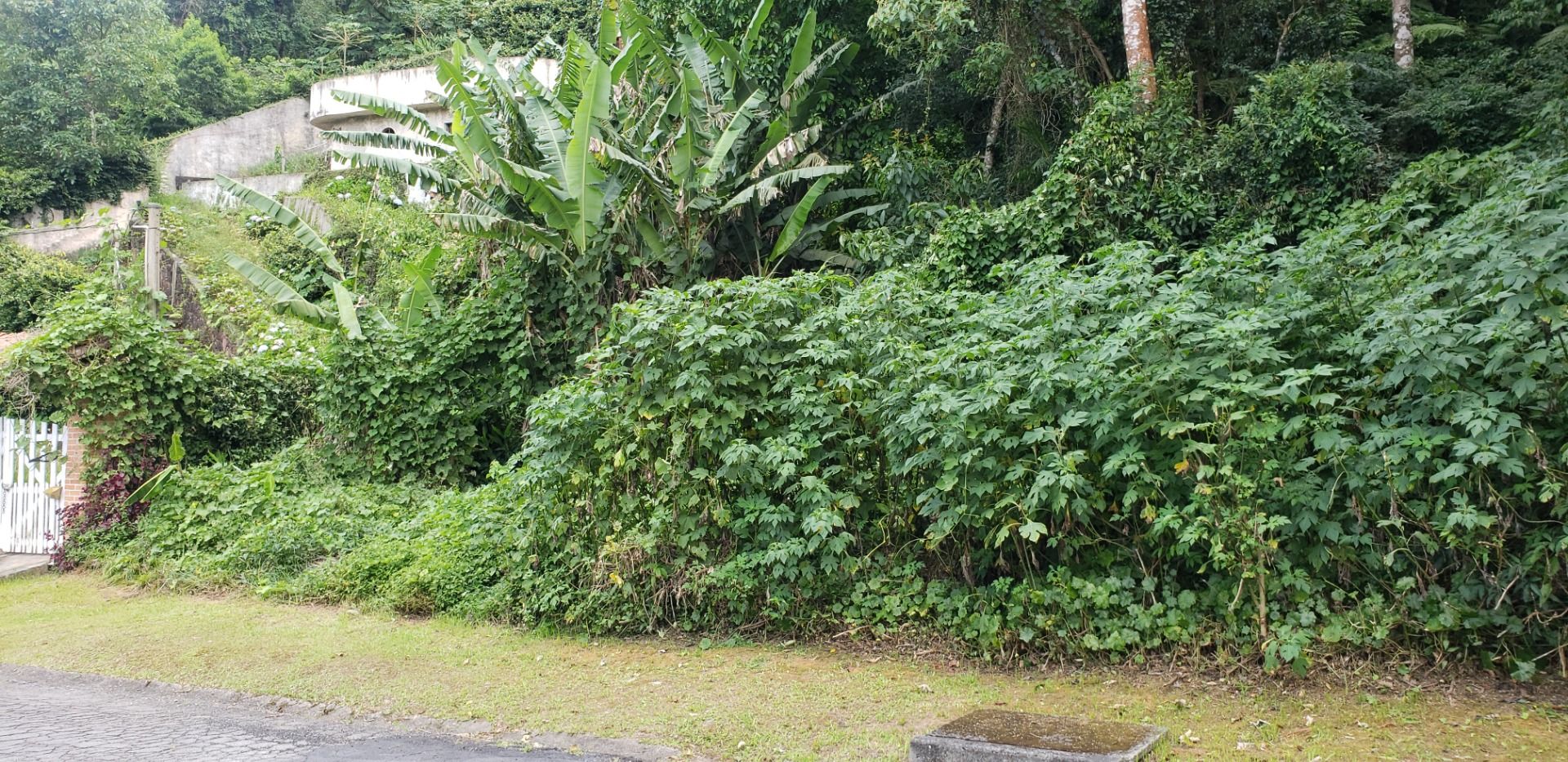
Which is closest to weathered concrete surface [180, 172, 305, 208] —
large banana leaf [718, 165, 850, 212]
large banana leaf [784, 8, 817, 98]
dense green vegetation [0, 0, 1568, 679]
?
dense green vegetation [0, 0, 1568, 679]

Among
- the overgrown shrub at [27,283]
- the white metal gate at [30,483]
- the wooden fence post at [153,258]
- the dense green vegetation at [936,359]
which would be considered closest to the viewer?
the dense green vegetation at [936,359]

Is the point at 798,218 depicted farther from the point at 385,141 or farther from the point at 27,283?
the point at 27,283

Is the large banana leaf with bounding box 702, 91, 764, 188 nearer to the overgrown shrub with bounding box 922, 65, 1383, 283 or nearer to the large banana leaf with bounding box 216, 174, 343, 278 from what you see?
the overgrown shrub with bounding box 922, 65, 1383, 283

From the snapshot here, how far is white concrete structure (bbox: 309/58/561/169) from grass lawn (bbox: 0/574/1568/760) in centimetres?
1916

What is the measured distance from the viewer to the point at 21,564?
457 inches

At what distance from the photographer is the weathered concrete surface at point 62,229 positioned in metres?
26.7

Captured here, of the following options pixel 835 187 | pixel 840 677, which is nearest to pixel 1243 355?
pixel 840 677

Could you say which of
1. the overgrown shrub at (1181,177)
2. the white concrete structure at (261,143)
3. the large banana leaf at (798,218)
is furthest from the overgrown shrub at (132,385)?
the white concrete structure at (261,143)

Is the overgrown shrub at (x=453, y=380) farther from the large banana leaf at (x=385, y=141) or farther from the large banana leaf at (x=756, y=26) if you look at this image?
the large banana leaf at (x=756, y=26)

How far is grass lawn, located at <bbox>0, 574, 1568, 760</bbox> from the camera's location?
16.2 ft

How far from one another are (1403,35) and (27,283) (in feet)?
89.7

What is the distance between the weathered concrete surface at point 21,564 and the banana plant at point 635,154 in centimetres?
587

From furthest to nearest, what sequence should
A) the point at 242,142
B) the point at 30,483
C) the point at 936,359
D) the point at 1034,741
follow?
the point at 242,142 < the point at 30,483 < the point at 936,359 < the point at 1034,741

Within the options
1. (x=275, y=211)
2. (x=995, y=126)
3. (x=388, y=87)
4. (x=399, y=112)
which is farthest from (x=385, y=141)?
(x=388, y=87)
